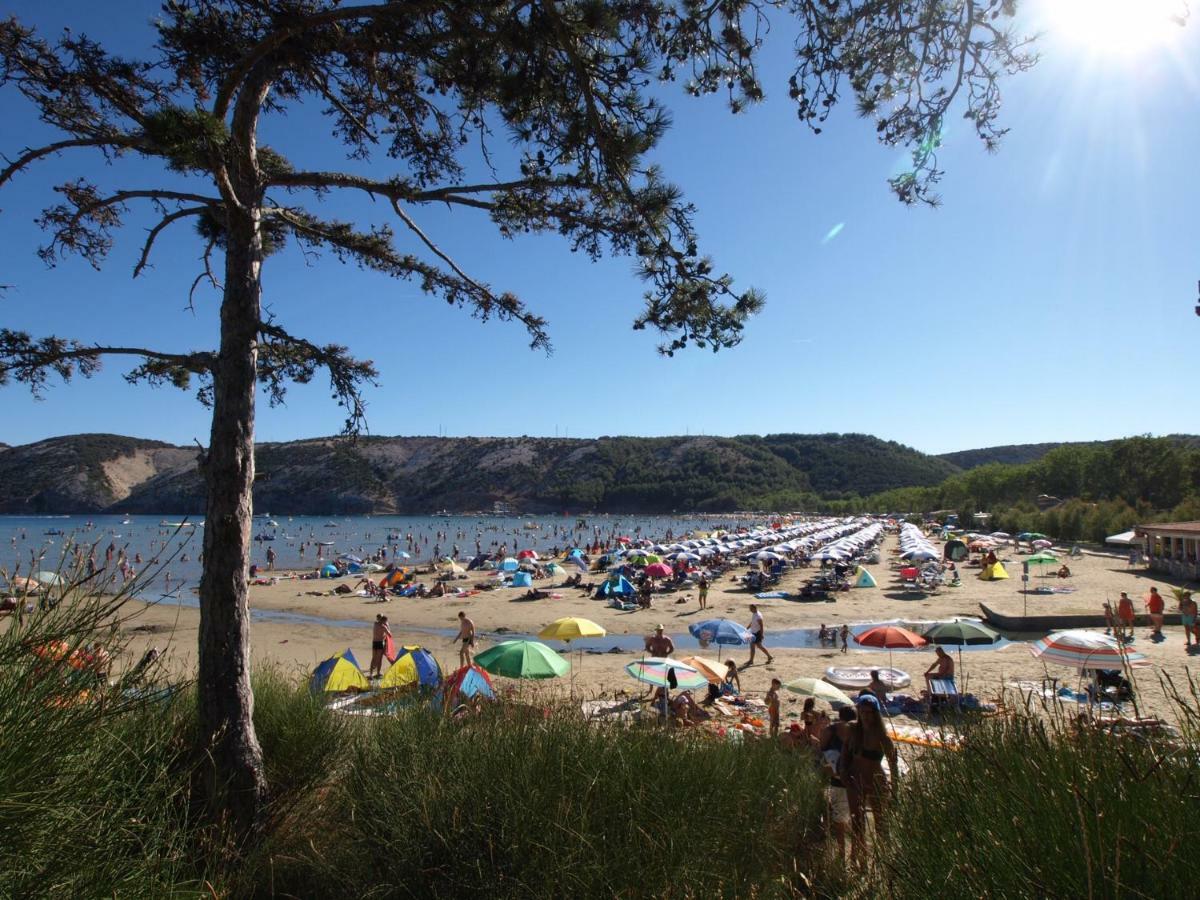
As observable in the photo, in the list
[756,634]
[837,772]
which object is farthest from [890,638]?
[837,772]

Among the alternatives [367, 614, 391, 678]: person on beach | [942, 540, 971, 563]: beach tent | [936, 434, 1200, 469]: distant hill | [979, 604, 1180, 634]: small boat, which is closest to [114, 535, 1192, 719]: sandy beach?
[979, 604, 1180, 634]: small boat

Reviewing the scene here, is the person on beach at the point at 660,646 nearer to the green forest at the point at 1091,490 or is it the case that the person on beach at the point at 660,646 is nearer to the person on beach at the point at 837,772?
the person on beach at the point at 837,772

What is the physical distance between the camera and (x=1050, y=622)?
1741 cm

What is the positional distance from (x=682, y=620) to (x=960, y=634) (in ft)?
34.0

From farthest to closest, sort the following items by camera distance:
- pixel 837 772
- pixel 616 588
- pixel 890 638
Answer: pixel 616 588 → pixel 890 638 → pixel 837 772

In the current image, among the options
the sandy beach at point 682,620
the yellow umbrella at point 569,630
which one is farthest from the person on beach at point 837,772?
the yellow umbrella at point 569,630

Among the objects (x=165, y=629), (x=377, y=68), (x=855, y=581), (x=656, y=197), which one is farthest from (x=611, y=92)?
(x=855, y=581)

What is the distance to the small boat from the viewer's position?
16875 millimetres

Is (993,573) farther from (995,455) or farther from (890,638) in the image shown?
(995,455)

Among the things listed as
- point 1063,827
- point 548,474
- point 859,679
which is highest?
point 548,474

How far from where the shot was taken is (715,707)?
32.6 feet

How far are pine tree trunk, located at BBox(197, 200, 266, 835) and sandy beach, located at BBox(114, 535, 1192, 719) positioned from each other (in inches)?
279

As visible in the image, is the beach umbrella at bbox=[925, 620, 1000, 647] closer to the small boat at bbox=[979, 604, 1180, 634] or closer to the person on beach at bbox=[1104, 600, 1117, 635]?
the person on beach at bbox=[1104, 600, 1117, 635]

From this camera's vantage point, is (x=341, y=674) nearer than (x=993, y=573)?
Yes
